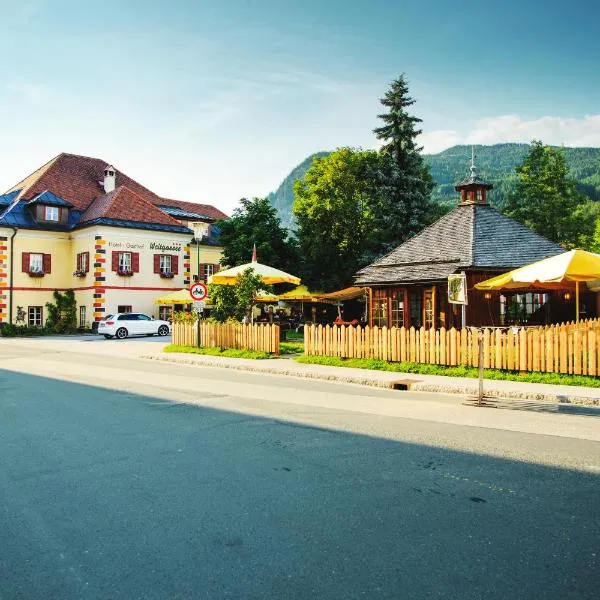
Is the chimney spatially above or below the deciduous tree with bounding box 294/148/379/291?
above

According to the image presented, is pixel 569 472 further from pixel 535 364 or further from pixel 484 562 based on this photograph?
pixel 535 364

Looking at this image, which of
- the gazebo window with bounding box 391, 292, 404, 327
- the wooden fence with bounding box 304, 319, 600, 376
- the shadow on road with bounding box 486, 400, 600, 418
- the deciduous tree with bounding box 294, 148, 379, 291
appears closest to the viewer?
the shadow on road with bounding box 486, 400, 600, 418

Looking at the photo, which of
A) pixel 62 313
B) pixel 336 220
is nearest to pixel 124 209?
pixel 62 313

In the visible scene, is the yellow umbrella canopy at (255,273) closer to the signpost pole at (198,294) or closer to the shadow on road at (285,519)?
the signpost pole at (198,294)

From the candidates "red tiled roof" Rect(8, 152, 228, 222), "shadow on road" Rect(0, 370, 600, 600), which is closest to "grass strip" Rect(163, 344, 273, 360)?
"shadow on road" Rect(0, 370, 600, 600)

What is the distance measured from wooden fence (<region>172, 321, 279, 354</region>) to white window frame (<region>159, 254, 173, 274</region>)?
69.9ft

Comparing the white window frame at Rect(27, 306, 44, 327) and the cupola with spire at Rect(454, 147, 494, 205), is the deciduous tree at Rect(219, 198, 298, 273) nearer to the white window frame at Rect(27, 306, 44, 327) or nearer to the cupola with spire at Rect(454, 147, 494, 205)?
the white window frame at Rect(27, 306, 44, 327)

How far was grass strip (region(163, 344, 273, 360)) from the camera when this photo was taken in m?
19.3

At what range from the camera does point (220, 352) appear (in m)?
20.6

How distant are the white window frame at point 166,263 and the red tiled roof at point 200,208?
1063cm

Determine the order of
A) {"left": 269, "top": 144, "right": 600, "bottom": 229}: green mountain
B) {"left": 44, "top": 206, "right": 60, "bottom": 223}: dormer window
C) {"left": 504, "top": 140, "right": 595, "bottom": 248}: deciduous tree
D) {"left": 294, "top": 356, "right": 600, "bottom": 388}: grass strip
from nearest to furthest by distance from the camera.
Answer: {"left": 294, "top": 356, "right": 600, "bottom": 388}: grass strip → {"left": 44, "top": 206, "right": 60, "bottom": 223}: dormer window → {"left": 504, "top": 140, "right": 595, "bottom": 248}: deciduous tree → {"left": 269, "top": 144, "right": 600, "bottom": 229}: green mountain

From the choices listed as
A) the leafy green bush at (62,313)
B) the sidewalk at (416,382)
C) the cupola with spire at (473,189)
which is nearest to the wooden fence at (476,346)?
the sidewalk at (416,382)

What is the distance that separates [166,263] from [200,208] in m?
15.4

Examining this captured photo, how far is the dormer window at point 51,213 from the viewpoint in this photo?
1645 inches
